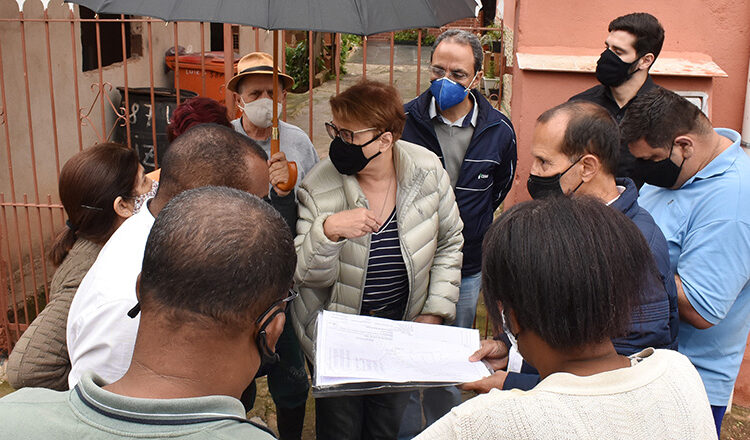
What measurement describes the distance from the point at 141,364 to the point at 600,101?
2.98m

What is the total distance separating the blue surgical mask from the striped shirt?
2.87 feet

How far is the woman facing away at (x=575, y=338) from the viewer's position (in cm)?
120

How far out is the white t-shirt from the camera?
176 centimetres

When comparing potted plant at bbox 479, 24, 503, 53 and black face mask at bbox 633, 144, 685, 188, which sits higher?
potted plant at bbox 479, 24, 503, 53

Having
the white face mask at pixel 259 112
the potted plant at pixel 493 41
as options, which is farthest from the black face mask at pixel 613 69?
the potted plant at pixel 493 41

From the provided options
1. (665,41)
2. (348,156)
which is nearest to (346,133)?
(348,156)

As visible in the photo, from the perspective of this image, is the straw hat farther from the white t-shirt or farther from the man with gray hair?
the white t-shirt

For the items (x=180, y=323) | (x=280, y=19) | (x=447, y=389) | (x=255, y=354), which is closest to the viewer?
(x=180, y=323)

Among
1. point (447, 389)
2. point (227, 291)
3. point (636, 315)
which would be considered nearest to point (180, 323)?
point (227, 291)

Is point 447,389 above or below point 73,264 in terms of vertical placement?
below

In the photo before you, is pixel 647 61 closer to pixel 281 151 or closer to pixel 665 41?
pixel 665 41

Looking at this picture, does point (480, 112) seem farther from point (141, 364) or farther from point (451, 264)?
point (141, 364)

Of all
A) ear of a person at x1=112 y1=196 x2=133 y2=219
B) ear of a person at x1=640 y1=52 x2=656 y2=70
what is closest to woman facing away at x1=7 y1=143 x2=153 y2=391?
ear of a person at x1=112 y1=196 x2=133 y2=219

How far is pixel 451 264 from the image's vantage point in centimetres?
292
